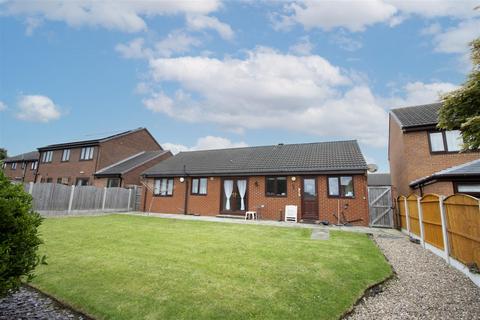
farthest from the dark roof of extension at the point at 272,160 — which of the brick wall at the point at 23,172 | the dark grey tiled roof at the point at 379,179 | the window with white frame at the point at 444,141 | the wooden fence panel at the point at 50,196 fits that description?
the brick wall at the point at 23,172

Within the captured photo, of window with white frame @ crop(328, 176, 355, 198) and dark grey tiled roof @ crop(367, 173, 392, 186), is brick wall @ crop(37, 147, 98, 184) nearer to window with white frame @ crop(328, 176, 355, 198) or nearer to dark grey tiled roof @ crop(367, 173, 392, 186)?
window with white frame @ crop(328, 176, 355, 198)

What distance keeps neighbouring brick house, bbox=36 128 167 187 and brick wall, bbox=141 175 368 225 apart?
5.87 meters

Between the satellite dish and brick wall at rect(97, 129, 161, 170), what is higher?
brick wall at rect(97, 129, 161, 170)

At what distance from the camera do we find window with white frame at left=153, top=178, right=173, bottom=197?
19.0 meters

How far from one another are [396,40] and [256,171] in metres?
10.0

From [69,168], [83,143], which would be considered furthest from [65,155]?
[83,143]

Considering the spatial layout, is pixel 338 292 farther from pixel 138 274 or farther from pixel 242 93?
pixel 242 93

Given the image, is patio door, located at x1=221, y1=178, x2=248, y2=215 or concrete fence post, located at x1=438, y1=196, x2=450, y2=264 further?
patio door, located at x1=221, y1=178, x2=248, y2=215

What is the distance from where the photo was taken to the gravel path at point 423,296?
3510 mm

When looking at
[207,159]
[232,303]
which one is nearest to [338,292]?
[232,303]

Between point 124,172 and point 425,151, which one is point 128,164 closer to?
point 124,172

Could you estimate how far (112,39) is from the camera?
12391 mm

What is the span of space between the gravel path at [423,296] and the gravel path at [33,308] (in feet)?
13.5

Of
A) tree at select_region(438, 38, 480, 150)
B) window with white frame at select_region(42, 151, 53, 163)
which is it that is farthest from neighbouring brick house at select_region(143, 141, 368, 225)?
window with white frame at select_region(42, 151, 53, 163)
